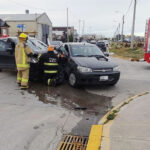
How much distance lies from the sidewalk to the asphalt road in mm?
560

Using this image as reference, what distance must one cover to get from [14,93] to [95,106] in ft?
9.15

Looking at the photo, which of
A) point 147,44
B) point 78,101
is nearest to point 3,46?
point 78,101

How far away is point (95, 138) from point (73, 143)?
0.41m

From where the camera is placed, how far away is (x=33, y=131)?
3.96 meters

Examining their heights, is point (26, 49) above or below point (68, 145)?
above

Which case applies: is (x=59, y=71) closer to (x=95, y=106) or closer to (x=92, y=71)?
(x=92, y=71)

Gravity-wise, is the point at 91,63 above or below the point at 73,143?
above

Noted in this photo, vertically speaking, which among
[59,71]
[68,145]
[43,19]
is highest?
[43,19]

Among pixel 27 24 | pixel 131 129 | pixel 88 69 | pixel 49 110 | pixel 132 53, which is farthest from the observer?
pixel 27 24

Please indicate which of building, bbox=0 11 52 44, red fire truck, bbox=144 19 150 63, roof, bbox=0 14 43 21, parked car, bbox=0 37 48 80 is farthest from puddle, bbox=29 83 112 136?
roof, bbox=0 14 43 21

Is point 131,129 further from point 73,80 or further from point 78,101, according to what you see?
point 73,80

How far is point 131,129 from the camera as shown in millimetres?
3896

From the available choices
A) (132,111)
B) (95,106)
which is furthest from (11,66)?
(132,111)

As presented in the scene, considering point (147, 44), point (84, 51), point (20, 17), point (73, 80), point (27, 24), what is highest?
point (20, 17)
